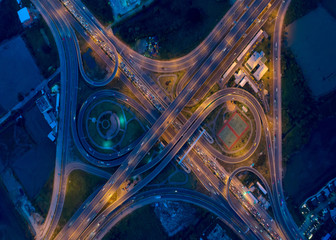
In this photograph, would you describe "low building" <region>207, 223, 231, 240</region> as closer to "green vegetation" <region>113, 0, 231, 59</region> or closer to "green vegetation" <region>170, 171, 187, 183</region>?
"green vegetation" <region>170, 171, 187, 183</region>

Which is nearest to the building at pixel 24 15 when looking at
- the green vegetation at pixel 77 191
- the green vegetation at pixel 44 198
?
the green vegetation at pixel 44 198

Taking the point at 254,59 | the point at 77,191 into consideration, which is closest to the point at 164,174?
the point at 77,191

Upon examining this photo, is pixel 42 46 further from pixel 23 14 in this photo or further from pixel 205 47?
pixel 205 47

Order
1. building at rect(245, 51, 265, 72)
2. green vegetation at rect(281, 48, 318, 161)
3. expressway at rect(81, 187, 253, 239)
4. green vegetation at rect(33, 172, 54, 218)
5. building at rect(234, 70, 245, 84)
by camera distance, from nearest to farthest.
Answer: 1. expressway at rect(81, 187, 253, 239)
2. green vegetation at rect(281, 48, 318, 161)
3. green vegetation at rect(33, 172, 54, 218)
4. building at rect(245, 51, 265, 72)
5. building at rect(234, 70, 245, 84)

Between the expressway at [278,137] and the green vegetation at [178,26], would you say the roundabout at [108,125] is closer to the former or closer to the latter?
the green vegetation at [178,26]

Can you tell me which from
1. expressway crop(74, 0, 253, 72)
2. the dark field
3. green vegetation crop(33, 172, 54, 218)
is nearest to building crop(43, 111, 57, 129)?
green vegetation crop(33, 172, 54, 218)

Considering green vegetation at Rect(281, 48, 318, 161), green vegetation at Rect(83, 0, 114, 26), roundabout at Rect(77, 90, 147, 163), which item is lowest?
green vegetation at Rect(281, 48, 318, 161)

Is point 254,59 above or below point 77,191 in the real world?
below
